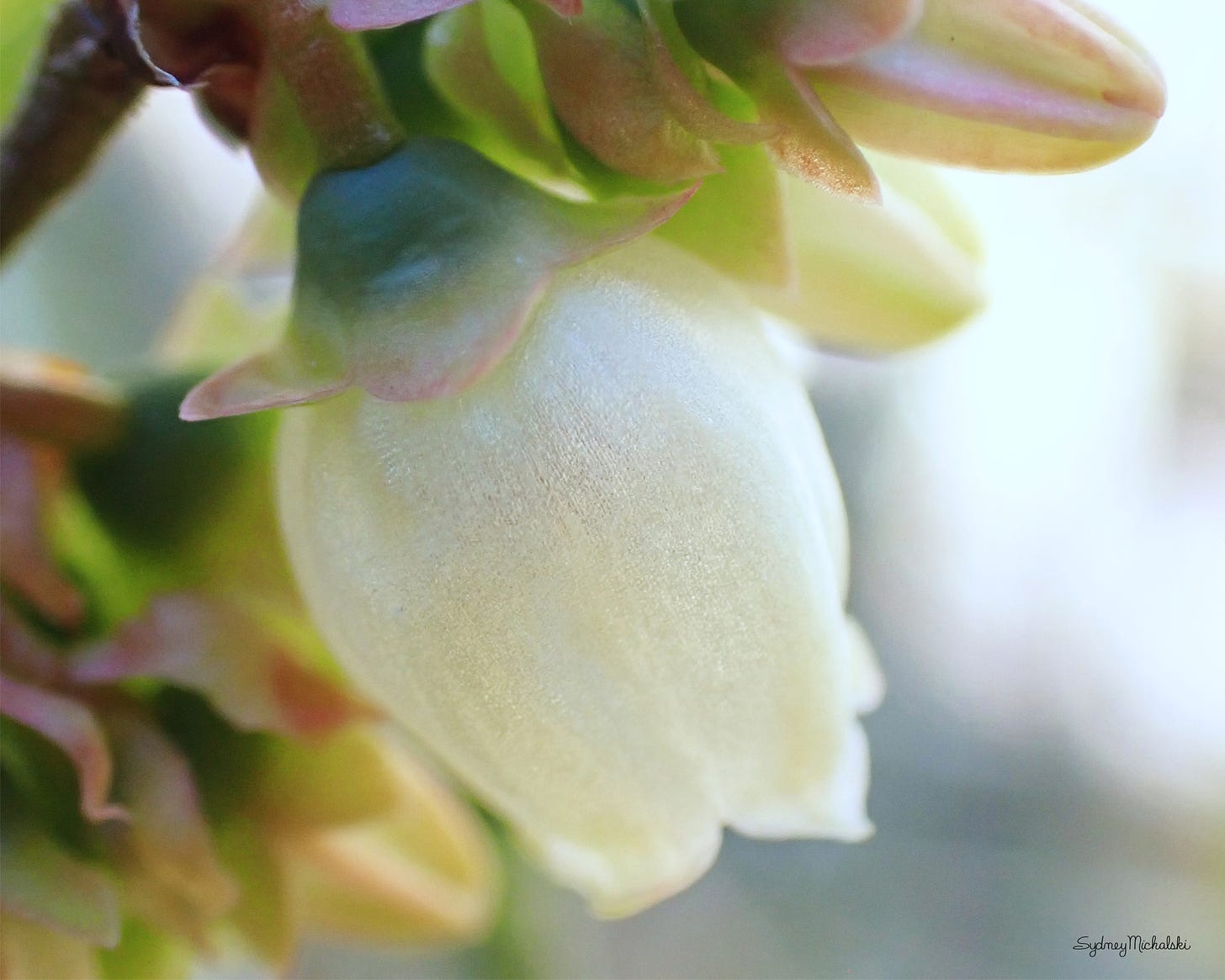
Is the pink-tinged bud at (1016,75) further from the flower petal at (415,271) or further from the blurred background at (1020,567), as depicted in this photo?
the blurred background at (1020,567)

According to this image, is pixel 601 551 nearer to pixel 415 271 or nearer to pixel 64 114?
pixel 415 271

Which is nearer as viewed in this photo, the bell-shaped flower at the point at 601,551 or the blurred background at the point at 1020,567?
the bell-shaped flower at the point at 601,551

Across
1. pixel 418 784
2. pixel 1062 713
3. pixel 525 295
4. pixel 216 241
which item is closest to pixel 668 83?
pixel 525 295

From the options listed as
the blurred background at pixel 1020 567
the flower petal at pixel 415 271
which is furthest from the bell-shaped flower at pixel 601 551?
the blurred background at pixel 1020 567

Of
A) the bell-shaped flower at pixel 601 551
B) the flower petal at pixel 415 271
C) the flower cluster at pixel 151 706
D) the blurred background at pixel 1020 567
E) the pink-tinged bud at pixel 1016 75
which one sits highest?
the pink-tinged bud at pixel 1016 75

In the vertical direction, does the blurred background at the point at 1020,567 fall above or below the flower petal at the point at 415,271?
below

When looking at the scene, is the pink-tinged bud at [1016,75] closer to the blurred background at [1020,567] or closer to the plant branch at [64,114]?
the plant branch at [64,114]

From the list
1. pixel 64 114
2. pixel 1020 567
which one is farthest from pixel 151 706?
pixel 1020 567
